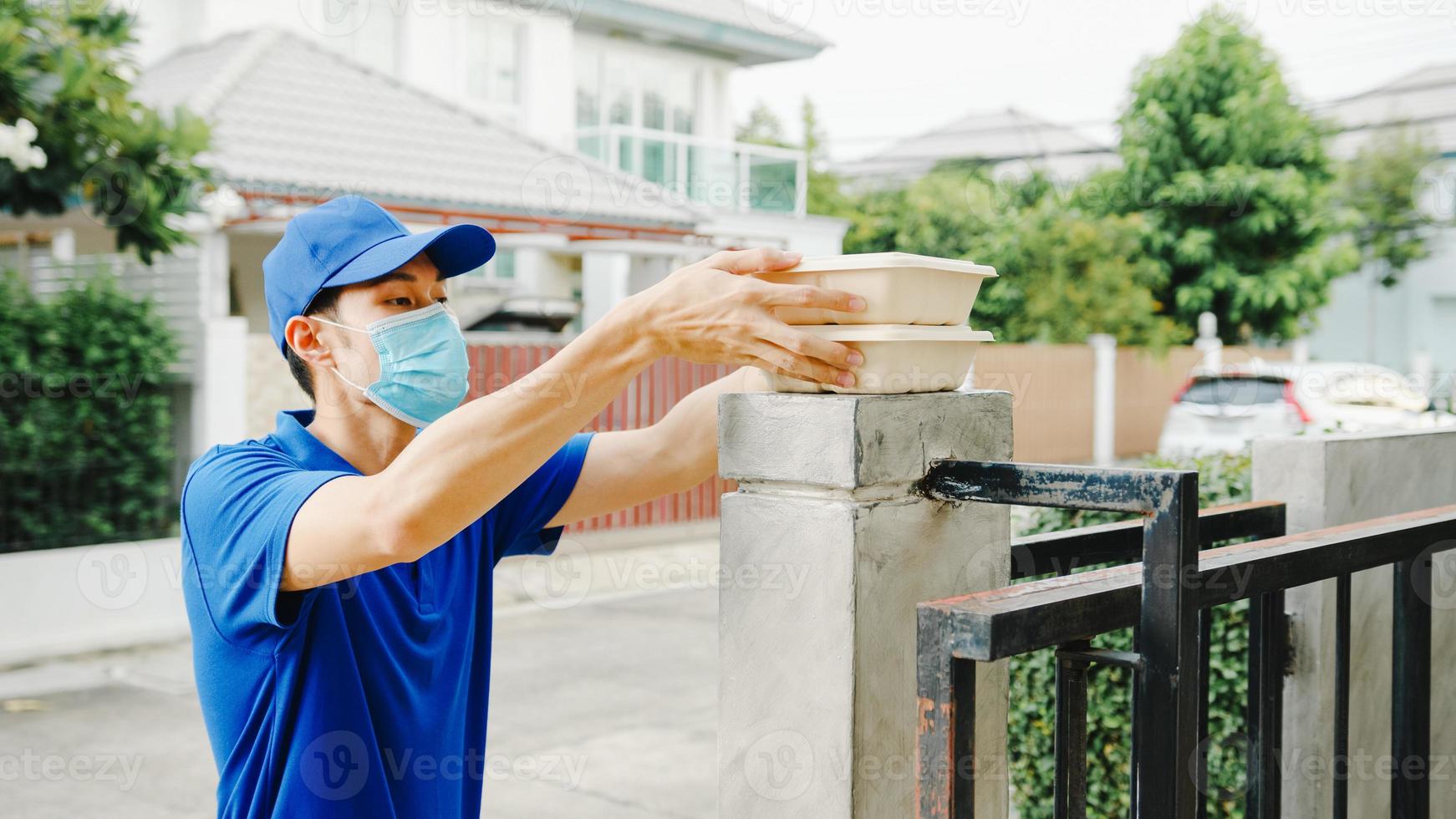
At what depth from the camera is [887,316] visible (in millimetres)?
1567

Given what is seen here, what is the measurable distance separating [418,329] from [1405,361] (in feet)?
116

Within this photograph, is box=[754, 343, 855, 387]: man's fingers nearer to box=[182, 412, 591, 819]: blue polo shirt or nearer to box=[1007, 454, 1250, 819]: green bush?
box=[182, 412, 591, 819]: blue polo shirt

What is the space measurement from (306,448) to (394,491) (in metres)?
0.48

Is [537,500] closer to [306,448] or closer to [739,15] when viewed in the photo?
[306,448]

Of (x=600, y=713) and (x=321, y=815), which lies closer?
(x=321, y=815)

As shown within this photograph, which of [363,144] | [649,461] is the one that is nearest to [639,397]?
[363,144]

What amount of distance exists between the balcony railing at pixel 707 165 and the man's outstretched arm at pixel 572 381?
1332cm

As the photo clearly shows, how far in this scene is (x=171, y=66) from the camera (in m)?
12.5

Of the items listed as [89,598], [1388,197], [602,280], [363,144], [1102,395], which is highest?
[1388,197]

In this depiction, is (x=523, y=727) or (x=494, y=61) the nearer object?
(x=523, y=727)

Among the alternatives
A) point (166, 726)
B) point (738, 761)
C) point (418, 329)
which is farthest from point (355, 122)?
point (738, 761)

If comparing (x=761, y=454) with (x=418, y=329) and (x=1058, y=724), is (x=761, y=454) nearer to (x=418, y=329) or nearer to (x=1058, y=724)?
(x=1058, y=724)

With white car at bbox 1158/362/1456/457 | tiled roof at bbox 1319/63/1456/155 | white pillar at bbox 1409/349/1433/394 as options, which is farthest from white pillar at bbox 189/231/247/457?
tiled roof at bbox 1319/63/1456/155

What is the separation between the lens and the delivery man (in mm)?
1542
